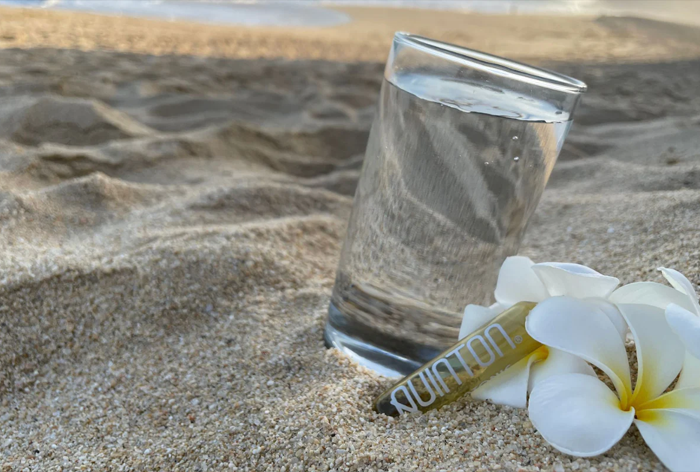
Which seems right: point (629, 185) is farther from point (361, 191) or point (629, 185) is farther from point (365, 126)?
point (365, 126)

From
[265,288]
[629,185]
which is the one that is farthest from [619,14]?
[265,288]

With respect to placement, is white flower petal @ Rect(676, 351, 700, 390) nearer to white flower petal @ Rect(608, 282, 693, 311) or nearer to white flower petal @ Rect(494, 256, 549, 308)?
white flower petal @ Rect(608, 282, 693, 311)

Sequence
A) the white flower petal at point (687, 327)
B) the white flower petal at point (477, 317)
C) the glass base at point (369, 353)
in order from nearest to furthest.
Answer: the white flower petal at point (687, 327) → the white flower petal at point (477, 317) → the glass base at point (369, 353)

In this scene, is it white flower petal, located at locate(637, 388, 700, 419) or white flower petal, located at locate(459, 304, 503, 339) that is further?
white flower petal, located at locate(459, 304, 503, 339)

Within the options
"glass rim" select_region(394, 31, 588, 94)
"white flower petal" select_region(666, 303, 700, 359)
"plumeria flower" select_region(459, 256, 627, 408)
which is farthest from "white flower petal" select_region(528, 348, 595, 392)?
"glass rim" select_region(394, 31, 588, 94)

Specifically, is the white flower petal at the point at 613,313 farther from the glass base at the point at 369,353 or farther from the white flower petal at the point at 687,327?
the glass base at the point at 369,353

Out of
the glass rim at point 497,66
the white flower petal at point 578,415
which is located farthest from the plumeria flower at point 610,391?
the glass rim at point 497,66

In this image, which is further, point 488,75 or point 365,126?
point 365,126
